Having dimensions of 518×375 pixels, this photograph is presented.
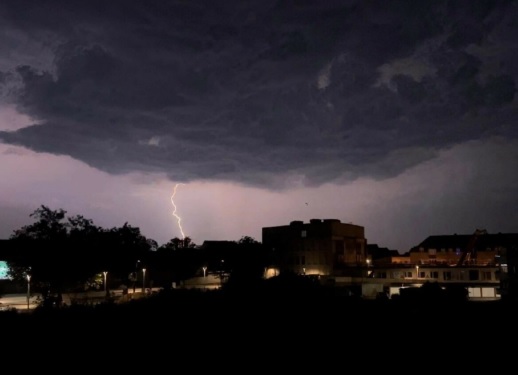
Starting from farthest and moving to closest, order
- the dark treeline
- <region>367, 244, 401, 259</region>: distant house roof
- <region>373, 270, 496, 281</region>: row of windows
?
<region>367, 244, 401, 259</region>: distant house roof < <region>373, 270, 496, 281</region>: row of windows < the dark treeline

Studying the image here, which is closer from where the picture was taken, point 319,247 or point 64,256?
point 64,256

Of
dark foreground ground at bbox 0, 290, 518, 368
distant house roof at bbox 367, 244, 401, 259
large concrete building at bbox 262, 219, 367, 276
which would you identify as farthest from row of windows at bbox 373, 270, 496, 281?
dark foreground ground at bbox 0, 290, 518, 368

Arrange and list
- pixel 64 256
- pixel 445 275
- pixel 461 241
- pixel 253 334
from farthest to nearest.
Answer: pixel 461 241, pixel 445 275, pixel 64 256, pixel 253 334

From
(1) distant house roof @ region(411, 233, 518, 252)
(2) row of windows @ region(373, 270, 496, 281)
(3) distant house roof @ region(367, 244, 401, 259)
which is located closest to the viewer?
(2) row of windows @ region(373, 270, 496, 281)

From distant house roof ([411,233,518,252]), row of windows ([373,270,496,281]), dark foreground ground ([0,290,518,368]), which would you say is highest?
distant house roof ([411,233,518,252])

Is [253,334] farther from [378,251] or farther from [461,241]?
[378,251]

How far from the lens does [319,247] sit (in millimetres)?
113562

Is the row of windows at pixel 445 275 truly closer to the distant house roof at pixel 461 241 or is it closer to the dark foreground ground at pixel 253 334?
the distant house roof at pixel 461 241

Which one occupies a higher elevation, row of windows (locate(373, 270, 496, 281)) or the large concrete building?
the large concrete building

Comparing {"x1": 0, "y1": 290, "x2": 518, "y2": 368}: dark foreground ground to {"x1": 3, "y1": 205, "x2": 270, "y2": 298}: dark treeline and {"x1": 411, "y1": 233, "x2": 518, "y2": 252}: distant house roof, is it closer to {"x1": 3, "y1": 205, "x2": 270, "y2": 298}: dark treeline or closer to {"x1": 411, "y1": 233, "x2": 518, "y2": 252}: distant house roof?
{"x1": 3, "y1": 205, "x2": 270, "y2": 298}: dark treeline

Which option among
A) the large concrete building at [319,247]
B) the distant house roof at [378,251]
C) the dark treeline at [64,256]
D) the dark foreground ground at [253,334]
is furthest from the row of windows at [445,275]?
the dark foreground ground at [253,334]

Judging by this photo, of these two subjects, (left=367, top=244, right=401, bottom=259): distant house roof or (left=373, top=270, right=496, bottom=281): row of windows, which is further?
(left=367, top=244, right=401, bottom=259): distant house roof

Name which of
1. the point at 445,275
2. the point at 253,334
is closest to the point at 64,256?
the point at 253,334

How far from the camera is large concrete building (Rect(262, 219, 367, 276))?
369 ft
